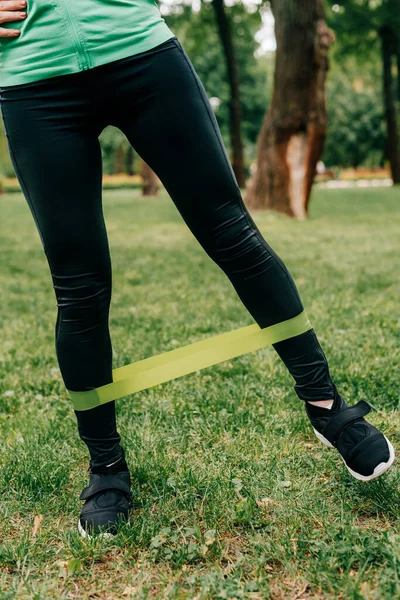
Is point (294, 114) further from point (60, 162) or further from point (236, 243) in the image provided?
point (60, 162)

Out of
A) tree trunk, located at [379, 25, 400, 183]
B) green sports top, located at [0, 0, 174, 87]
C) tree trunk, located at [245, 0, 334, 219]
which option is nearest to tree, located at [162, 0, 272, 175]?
tree trunk, located at [379, 25, 400, 183]

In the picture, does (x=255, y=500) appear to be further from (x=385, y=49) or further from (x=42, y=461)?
(x=385, y=49)

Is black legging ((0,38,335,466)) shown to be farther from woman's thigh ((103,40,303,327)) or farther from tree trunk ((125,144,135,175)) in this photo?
tree trunk ((125,144,135,175))

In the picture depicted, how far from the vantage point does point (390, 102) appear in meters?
26.5

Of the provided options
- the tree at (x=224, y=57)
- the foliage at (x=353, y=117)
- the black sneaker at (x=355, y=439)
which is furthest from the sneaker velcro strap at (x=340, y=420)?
the foliage at (x=353, y=117)

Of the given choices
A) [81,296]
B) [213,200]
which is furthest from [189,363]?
[213,200]

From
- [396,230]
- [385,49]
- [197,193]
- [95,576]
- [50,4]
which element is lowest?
[385,49]

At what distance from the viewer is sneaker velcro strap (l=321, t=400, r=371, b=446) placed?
190cm

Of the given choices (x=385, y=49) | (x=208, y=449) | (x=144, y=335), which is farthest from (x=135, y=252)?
(x=385, y=49)

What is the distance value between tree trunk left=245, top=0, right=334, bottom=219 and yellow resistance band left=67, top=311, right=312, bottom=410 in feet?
32.9

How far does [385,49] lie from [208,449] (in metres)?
26.7

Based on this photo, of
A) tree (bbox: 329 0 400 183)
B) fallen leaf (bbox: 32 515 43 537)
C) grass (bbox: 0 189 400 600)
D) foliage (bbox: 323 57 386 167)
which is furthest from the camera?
foliage (bbox: 323 57 386 167)

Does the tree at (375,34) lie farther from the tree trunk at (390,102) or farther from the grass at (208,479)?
the grass at (208,479)

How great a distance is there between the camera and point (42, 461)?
7.80ft
